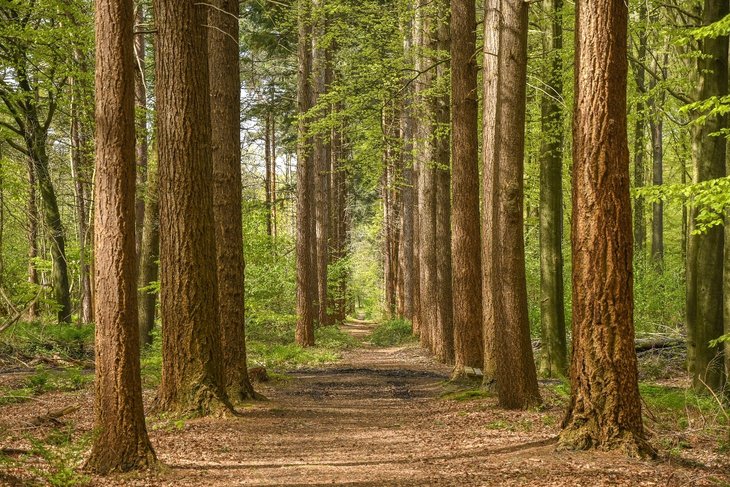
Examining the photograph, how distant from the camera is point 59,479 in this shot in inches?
219

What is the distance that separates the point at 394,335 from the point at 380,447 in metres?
20.8

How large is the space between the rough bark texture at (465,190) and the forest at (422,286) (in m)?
0.04

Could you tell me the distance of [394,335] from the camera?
94.8 feet

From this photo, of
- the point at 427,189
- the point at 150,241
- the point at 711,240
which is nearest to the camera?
the point at 711,240

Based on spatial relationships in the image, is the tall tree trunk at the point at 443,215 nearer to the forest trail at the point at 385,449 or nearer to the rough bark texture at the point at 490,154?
the forest trail at the point at 385,449

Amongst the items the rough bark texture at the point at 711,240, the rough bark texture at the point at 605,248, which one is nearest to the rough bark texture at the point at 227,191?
the rough bark texture at the point at 605,248

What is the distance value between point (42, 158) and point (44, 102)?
184 centimetres

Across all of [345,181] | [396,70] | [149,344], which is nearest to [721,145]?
[396,70]

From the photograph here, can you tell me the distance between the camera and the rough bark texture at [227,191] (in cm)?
1085

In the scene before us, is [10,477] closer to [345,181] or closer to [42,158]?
[42,158]

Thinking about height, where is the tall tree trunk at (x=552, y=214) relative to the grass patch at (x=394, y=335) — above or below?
above

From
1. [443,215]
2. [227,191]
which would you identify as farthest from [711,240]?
[227,191]

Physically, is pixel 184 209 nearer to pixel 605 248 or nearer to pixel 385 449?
pixel 385 449

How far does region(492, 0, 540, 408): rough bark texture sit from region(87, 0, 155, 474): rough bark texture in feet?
18.1
